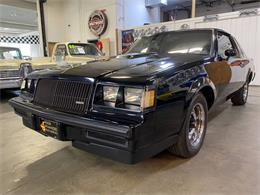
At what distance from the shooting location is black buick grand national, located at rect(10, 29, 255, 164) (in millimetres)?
1510

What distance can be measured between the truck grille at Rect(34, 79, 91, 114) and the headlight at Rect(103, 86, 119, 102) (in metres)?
0.14

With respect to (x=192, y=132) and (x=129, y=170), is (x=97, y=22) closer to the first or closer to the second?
(x=192, y=132)

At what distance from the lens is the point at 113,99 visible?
5.36 ft

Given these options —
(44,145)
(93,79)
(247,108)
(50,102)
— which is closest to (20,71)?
(44,145)

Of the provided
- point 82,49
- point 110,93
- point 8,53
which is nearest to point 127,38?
point 82,49

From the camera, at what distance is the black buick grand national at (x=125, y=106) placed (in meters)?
1.51

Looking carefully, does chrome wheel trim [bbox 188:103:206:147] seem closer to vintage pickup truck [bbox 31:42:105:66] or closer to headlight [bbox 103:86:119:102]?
headlight [bbox 103:86:119:102]

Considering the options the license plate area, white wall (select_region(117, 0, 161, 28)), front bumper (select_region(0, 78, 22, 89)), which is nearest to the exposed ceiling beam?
white wall (select_region(117, 0, 161, 28))

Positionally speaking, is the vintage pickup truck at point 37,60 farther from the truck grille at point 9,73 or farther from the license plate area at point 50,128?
the license plate area at point 50,128

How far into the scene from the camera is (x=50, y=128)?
1870mm

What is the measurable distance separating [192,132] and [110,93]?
1.03 metres

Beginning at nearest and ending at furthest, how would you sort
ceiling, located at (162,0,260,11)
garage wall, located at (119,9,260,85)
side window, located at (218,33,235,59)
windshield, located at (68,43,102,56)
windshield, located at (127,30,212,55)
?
1. windshield, located at (127,30,212,55)
2. side window, located at (218,33,235,59)
3. windshield, located at (68,43,102,56)
4. garage wall, located at (119,9,260,85)
5. ceiling, located at (162,0,260,11)

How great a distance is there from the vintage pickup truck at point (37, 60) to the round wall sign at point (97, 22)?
445 centimetres

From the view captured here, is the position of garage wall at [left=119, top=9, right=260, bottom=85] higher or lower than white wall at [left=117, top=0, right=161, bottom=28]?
lower
